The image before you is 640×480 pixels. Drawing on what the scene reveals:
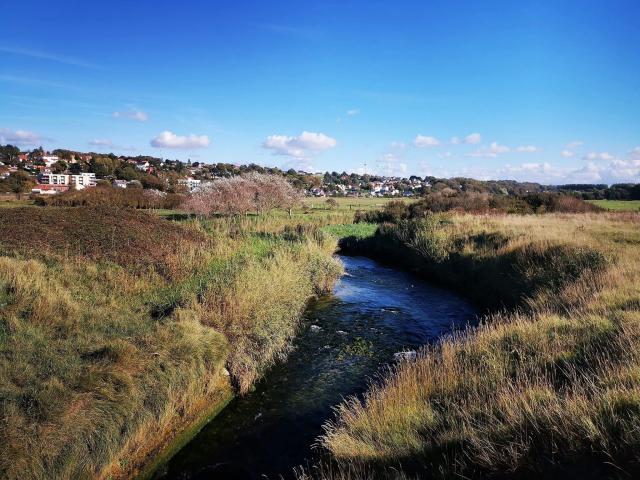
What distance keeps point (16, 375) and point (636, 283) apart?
604 inches

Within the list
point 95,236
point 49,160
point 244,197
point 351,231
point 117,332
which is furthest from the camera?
point 49,160

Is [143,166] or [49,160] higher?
[143,166]

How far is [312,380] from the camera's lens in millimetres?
10516

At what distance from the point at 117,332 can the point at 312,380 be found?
4.92 m

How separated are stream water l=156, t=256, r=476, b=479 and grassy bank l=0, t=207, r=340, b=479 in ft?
1.91

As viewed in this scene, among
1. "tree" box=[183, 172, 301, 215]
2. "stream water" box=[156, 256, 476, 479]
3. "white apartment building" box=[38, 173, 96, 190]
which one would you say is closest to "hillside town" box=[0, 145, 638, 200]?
"white apartment building" box=[38, 173, 96, 190]

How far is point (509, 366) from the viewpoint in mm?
7742

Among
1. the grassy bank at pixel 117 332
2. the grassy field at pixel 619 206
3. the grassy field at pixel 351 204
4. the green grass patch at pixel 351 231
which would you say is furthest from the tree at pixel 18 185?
the grassy field at pixel 619 206

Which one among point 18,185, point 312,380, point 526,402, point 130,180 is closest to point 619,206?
point 312,380

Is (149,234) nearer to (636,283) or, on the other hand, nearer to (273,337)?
(273,337)

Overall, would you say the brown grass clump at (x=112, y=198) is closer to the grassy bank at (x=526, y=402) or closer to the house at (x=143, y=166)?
the grassy bank at (x=526, y=402)

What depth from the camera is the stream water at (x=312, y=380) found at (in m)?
7.47

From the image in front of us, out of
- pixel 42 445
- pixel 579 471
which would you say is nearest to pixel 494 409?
pixel 579 471

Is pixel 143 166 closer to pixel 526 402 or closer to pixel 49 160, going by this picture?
pixel 49 160
